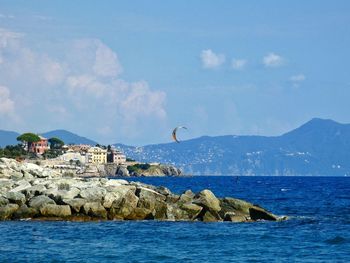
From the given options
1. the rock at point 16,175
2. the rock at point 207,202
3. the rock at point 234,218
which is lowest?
the rock at point 234,218

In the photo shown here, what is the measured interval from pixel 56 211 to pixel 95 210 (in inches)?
110

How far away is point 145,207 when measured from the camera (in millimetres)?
56344

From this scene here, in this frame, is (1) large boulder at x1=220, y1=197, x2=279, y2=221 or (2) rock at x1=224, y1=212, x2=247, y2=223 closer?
(2) rock at x1=224, y1=212, x2=247, y2=223

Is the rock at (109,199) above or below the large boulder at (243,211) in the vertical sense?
above

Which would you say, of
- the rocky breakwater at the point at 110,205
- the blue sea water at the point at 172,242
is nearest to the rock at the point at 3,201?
the rocky breakwater at the point at 110,205

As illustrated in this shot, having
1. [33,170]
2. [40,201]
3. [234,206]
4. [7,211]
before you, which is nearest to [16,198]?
[7,211]

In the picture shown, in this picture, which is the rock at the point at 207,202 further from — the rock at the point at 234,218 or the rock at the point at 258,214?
the rock at the point at 258,214

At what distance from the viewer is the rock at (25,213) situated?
54750 millimetres

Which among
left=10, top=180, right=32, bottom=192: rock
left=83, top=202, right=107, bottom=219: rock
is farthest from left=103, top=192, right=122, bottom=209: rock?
left=10, top=180, right=32, bottom=192: rock

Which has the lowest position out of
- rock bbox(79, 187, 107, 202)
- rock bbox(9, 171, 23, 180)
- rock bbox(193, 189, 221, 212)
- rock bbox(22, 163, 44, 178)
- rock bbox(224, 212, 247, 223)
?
rock bbox(224, 212, 247, 223)

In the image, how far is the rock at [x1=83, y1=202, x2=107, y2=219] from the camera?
54.8m

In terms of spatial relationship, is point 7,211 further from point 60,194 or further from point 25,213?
point 60,194

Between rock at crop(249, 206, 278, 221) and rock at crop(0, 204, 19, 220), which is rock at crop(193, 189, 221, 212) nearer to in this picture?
rock at crop(249, 206, 278, 221)

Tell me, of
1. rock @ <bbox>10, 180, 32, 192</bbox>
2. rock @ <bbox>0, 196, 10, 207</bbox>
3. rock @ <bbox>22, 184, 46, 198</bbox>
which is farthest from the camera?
rock @ <bbox>10, 180, 32, 192</bbox>
